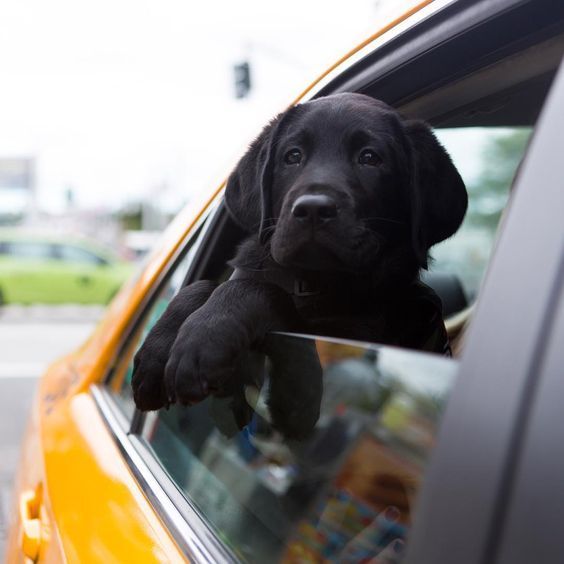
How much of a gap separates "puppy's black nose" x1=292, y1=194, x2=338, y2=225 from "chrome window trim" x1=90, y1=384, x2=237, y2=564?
589 mm

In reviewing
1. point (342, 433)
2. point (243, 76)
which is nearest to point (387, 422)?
point (342, 433)

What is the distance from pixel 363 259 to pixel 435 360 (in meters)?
0.78

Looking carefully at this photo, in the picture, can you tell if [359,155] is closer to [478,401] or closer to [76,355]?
[478,401]

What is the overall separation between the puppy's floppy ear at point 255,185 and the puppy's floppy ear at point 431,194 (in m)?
0.34

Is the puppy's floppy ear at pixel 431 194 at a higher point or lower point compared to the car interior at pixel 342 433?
higher

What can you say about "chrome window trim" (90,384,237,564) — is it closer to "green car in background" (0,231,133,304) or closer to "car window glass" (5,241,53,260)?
"green car in background" (0,231,133,304)

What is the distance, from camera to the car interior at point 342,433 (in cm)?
100

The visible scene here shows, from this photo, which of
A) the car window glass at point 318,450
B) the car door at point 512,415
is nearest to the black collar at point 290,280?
the car window glass at point 318,450

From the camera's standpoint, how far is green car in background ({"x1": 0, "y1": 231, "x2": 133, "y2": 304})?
21.1 m

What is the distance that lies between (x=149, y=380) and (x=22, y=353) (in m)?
12.5

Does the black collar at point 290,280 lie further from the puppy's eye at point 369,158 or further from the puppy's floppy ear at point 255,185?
the puppy's eye at point 369,158

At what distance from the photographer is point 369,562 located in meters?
1.03

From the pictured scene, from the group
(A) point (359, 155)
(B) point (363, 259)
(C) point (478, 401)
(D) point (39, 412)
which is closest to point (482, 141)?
(A) point (359, 155)

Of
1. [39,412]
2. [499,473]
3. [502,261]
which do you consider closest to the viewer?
[499,473]
